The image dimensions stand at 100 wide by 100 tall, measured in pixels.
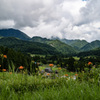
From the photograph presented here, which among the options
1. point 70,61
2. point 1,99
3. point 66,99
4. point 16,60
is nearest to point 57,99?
point 66,99

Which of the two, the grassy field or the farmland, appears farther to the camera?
the farmland

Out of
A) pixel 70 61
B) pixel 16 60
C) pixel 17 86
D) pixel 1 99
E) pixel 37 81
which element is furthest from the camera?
pixel 70 61

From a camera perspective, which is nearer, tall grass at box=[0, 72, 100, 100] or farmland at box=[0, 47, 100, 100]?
tall grass at box=[0, 72, 100, 100]

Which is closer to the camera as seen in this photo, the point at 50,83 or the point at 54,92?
the point at 54,92

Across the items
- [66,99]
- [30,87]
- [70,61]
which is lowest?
[70,61]

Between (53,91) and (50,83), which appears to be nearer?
(53,91)

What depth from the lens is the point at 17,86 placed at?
422cm

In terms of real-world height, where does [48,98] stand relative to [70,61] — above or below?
above

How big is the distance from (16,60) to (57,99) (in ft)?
150

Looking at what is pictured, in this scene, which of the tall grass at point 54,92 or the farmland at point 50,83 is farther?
the farmland at point 50,83

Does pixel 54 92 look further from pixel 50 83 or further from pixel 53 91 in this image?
pixel 50 83

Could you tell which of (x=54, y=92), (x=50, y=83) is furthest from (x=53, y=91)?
(x=50, y=83)

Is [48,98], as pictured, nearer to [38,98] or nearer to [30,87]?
[38,98]

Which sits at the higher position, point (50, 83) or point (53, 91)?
point (53, 91)
